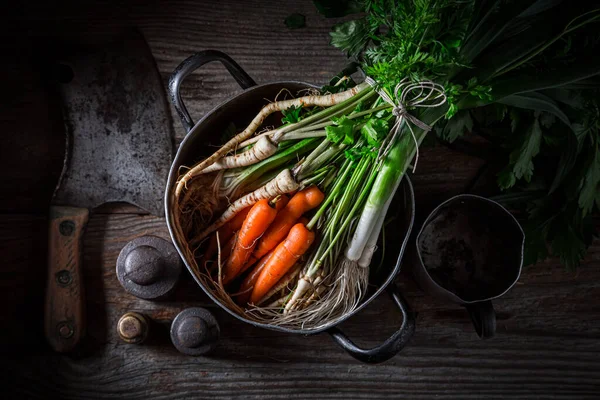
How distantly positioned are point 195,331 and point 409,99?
0.65 m

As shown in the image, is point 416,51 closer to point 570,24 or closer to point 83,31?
point 570,24

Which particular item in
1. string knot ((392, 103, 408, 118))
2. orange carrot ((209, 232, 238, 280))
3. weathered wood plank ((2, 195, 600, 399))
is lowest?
weathered wood plank ((2, 195, 600, 399))

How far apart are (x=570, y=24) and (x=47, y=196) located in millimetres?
1190

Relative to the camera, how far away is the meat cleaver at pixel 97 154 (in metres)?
1.11

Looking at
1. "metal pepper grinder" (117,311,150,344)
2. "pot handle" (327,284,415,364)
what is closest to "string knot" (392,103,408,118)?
"pot handle" (327,284,415,364)

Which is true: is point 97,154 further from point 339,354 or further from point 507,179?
point 507,179

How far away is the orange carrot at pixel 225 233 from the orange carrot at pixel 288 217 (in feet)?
0.21

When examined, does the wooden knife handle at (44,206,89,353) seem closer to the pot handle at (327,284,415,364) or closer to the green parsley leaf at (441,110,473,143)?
the pot handle at (327,284,415,364)

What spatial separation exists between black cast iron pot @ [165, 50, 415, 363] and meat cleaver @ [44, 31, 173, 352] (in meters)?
0.16

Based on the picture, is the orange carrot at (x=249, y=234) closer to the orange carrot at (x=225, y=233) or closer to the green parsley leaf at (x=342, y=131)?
the orange carrot at (x=225, y=233)

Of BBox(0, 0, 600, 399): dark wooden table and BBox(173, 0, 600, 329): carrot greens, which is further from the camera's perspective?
BBox(0, 0, 600, 399): dark wooden table

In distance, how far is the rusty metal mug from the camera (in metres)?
1.10

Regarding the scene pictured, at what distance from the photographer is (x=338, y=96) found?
94 centimetres

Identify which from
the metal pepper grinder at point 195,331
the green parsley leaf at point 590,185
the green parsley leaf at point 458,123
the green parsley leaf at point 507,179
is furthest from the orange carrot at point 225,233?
the green parsley leaf at point 590,185
